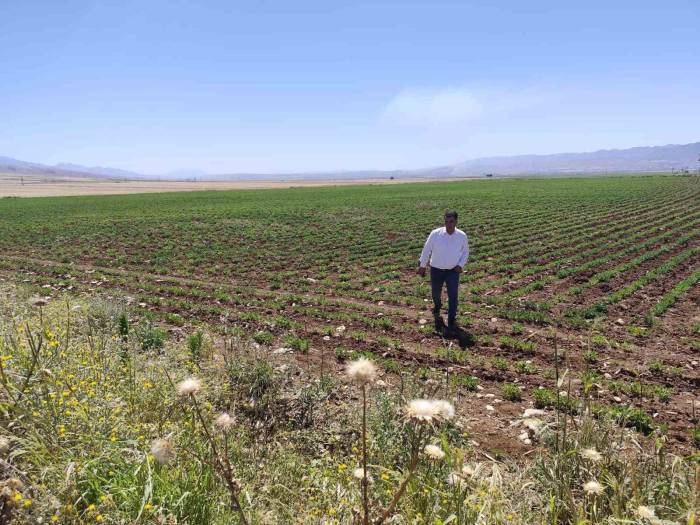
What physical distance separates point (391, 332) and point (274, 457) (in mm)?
5265

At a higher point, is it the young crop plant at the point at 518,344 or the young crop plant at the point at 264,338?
the young crop plant at the point at 264,338

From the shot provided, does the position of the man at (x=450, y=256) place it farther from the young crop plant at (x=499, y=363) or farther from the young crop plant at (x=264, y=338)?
the young crop plant at (x=264, y=338)

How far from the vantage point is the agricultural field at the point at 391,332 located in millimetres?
3867

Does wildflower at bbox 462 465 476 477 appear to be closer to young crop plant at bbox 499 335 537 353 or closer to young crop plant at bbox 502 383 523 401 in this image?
young crop plant at bbox 502 383 523 401

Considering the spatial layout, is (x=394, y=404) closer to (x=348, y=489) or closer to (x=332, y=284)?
(x=348, y=489)

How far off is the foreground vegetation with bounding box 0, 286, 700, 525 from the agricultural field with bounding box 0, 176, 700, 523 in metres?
0.05

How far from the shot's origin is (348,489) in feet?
11.9

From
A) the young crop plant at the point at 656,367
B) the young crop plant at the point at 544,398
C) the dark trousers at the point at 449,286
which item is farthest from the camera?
the dark trousers at the point at 449,286

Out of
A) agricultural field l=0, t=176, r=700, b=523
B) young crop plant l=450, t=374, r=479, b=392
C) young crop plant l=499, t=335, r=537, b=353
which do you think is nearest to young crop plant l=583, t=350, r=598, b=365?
agricultural field l=0, t=176, r=700, b=523

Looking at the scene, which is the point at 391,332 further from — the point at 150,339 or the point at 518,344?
the point at 150,339

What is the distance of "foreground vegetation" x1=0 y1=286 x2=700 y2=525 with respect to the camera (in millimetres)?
2877

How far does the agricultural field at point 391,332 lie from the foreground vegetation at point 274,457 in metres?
0.05

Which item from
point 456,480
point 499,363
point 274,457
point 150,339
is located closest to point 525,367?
point 499,363

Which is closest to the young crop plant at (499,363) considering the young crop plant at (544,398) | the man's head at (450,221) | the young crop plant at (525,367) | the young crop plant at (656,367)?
the young crop plant at (525,367)
